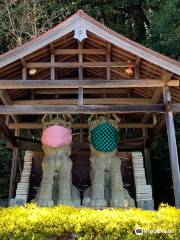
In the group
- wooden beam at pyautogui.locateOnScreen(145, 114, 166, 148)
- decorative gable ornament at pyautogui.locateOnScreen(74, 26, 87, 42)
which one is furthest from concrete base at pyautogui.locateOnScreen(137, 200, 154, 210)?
decorative gable ornament at pyautogui.locateOnScreen(74, 26, 87, 42)

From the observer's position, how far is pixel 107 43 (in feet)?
25.6

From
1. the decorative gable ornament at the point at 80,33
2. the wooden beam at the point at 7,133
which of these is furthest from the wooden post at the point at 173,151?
the wooden beam at the point at 7,133

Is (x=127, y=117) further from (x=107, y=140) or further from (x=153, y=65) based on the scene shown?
(x=153, y=65)

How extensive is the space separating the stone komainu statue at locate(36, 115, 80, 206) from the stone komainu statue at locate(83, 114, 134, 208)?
1.37 ft

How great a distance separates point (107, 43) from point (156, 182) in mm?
5303

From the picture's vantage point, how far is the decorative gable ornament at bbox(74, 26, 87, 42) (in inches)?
285

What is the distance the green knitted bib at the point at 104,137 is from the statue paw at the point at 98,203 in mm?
1081

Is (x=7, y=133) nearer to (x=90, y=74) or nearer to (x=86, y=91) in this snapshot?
(x=86, y=91)

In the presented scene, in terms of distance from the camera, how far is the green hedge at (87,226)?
5344mm

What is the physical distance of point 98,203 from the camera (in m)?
7.80

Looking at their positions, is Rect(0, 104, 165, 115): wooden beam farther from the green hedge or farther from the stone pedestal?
the green hedge

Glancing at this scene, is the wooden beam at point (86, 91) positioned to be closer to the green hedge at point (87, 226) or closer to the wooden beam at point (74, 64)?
the wooden beam at point (74, 64)

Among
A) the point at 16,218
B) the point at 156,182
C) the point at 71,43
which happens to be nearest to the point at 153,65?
the point at 71,43

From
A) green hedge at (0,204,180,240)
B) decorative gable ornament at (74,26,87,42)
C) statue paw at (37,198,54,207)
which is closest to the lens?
green hedge at (0,204,180,240)
